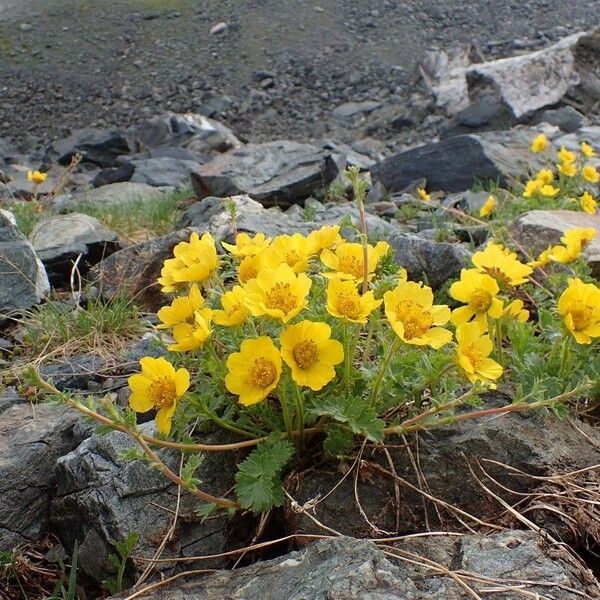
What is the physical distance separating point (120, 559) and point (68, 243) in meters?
3.47

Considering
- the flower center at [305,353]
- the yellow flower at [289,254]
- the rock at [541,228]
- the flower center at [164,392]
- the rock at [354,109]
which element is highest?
the yellow flower at [289,254]

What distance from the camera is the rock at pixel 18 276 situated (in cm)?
432

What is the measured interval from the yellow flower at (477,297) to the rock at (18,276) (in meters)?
2.75

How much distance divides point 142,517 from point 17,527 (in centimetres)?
67

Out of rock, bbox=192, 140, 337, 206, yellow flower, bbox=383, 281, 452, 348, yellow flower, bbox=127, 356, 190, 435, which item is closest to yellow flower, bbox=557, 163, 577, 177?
rock, bbox=192, 140, 337, 206

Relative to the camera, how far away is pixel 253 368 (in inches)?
79.5

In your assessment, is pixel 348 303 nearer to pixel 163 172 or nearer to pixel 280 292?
pixel 280 292

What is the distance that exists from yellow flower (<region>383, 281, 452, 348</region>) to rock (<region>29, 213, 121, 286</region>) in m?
3.19

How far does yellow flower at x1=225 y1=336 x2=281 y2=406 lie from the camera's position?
2.00m

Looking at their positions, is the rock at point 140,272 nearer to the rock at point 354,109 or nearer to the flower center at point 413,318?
the flower center at point 413,318

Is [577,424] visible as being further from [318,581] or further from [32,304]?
[32,304]

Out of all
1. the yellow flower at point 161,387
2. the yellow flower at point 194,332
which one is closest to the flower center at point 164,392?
the yellow flower at point 161,387

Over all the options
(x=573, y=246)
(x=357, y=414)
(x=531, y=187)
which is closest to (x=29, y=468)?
(x=357, y=414)

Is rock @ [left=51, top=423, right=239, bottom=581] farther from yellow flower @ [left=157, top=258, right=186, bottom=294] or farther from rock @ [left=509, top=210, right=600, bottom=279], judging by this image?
rock @ [left=509, top=210, right=600, bottom=279]
